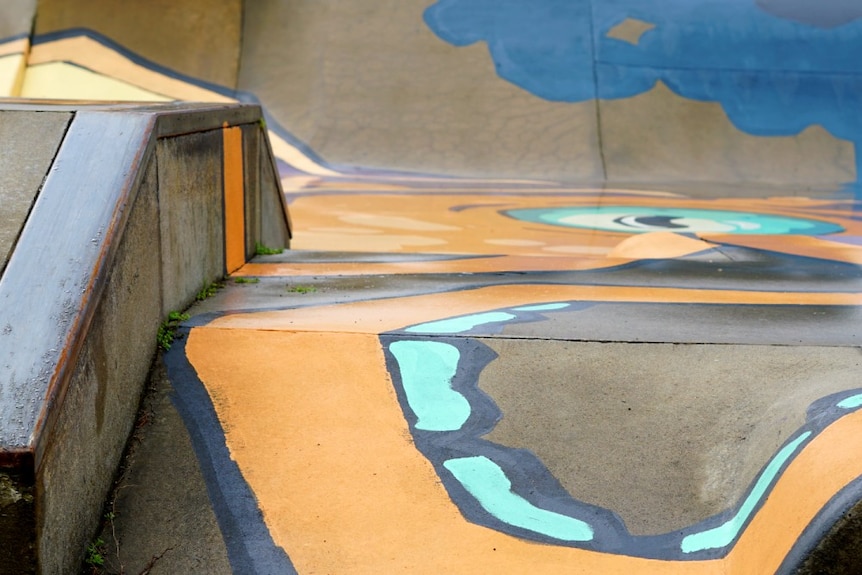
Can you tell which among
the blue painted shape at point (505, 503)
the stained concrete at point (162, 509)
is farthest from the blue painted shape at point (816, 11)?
the stained concrete at point (162, 509)

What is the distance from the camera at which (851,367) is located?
3.65 metres

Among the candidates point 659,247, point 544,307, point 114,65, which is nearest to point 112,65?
point 114,65

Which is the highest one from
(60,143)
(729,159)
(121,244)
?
(60,143)

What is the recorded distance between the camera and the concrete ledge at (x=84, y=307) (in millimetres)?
2619

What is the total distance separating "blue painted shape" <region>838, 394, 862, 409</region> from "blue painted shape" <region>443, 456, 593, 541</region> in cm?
93

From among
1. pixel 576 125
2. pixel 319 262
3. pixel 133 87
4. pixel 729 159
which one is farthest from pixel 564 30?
pixel 319 262

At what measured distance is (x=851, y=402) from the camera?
3199mm

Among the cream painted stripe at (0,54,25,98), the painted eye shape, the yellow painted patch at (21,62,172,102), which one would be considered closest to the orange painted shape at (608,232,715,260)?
the painted eye shape

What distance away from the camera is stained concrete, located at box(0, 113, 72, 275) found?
3.22 metres

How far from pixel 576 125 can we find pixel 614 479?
35.4ft

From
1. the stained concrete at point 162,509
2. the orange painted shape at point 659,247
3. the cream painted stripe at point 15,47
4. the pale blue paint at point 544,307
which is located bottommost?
the orange painted shape at point 659,247

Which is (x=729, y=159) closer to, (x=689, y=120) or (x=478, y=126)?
(x=689, y=120)

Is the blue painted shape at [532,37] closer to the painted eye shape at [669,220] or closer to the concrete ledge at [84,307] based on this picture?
the painted eye shape at [669,220]

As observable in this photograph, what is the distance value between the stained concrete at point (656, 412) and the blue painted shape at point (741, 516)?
2.6 inches
